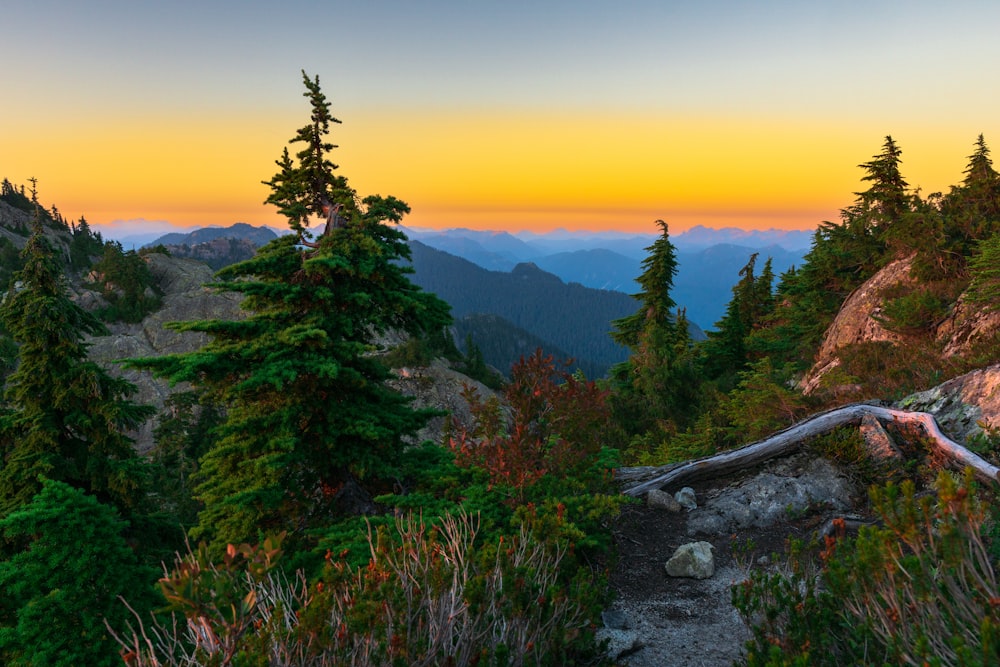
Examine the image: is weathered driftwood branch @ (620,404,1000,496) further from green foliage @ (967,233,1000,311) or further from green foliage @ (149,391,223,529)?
green foliage @ (149,391,223,529)

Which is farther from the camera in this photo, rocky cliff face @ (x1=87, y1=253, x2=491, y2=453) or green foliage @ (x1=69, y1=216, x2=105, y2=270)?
green foliage @ (x1=69, y1=216, x2=105, y2=270)

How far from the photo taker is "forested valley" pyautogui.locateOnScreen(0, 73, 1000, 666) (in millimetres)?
2758

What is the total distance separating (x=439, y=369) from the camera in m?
50.0

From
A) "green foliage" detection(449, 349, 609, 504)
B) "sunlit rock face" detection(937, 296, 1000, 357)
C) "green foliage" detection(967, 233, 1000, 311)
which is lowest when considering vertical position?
"green foliage" detection(449, 349, 609, 504)

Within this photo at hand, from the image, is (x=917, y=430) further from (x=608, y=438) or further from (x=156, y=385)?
(x=156, y=385)

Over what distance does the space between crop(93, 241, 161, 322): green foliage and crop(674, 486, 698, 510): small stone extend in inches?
→ 2174

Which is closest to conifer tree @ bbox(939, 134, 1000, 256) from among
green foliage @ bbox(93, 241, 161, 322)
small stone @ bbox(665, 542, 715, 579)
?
small stone @ bbox(665, 542, 715, 579)

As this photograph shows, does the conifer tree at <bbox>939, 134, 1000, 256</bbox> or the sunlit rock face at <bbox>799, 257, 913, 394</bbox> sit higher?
the conifer tree at <bbox>939, 134, 1000, 256</bbox>

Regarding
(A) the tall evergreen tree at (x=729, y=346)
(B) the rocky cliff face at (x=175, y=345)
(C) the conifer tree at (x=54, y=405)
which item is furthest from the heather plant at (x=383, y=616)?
(B) the rocky cliff face at (x=175, y=345)

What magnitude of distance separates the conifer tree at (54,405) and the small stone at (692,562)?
34.7 feet

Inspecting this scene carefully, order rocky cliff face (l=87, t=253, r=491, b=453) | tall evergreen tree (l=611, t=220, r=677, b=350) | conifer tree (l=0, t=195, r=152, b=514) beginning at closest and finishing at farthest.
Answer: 1. conifer tree (l=0, t=195, r=152, b=514)
2. tall evergreen tree (l=611, t=220, r=677, b=350)
3. rocky cliff face (l=87, t=253, r=491, b=453)

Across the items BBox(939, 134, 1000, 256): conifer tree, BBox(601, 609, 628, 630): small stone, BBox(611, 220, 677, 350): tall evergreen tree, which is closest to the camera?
BBox(601, 609, 628, 630): small stone

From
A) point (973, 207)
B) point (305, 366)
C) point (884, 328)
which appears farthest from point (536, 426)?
point (973, 207)

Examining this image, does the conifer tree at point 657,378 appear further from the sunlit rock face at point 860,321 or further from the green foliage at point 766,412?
the green foliage at point 766,412
